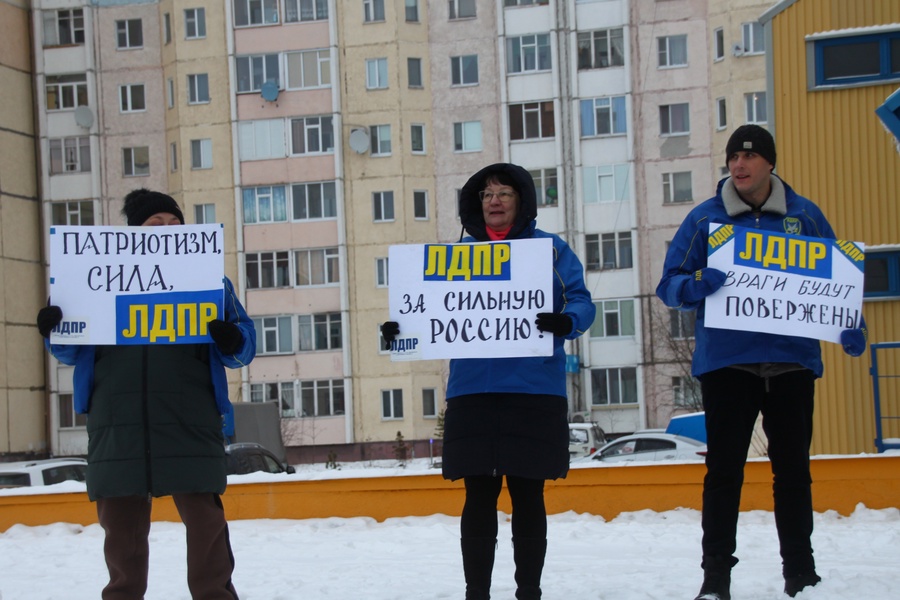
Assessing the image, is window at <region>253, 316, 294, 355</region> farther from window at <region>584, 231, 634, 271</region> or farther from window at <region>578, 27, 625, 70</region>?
window at <region>578, 27, 625, 70</region>

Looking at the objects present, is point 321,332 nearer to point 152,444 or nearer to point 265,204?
point 265,204

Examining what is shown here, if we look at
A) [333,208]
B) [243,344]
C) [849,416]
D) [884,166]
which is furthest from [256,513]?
[333,208]

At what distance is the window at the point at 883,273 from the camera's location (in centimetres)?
1497

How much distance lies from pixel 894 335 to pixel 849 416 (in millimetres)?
1126

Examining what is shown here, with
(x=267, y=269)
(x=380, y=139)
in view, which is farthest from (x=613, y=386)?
(x=267, y=269)

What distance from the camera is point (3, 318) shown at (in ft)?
156

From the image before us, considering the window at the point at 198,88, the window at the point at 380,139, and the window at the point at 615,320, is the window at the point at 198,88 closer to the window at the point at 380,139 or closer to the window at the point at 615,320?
the window at the point at 380,139

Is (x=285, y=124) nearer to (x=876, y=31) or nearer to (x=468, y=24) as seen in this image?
(x=468, y=24)

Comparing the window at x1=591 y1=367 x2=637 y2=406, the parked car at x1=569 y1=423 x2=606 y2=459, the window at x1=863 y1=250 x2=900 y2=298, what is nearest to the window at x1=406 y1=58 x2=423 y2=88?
the window at x1=591 y1=367 x2=637 y2=406

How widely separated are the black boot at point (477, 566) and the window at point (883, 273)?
1086 centimetres

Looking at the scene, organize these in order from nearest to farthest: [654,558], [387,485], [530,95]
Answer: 1. [654,558]
2. [387,485]
3. [530,95]

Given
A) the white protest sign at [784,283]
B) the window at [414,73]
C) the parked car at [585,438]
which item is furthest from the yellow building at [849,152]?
the window at [414,73]

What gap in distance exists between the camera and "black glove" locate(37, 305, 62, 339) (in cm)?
524

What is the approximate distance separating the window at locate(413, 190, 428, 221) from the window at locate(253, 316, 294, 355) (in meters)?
6.22
